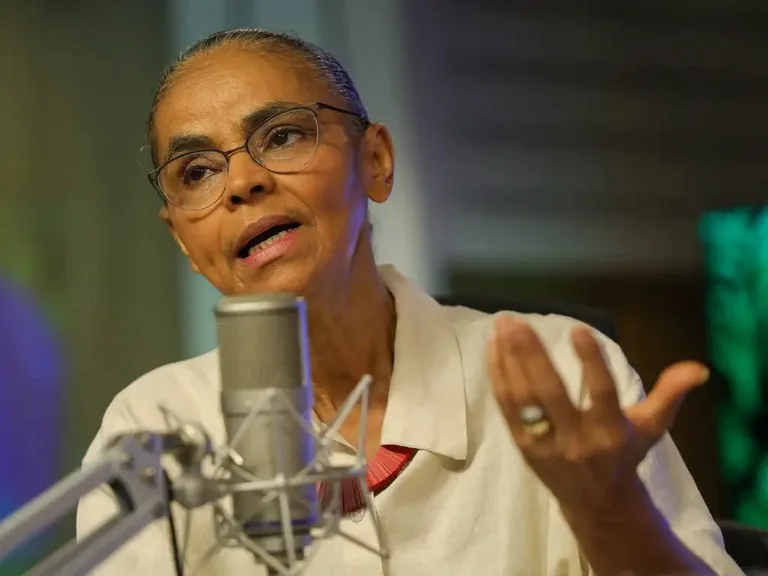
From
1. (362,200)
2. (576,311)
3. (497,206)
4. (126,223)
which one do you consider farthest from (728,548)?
(126,223)

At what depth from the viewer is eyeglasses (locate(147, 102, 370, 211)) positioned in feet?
3.27

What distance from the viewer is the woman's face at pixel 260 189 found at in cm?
97

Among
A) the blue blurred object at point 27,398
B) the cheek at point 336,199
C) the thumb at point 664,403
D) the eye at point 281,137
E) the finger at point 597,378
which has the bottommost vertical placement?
the blue blurred object at point 27,398

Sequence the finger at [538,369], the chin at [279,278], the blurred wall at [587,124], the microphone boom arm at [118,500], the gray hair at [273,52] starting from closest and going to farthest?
the microphone boom arm at [118,500] → the finger at [538,369] → the chin at [279,278] → the gray hair at [273,52] → the blurred wall at [587,124]

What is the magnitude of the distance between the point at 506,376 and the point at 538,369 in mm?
22

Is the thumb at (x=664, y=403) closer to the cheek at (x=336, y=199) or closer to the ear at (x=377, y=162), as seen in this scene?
the cheek at (x=336, y=199)

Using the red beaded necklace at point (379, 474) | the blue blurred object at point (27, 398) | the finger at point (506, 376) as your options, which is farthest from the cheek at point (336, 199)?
the blue blurred object at point (27, 398)

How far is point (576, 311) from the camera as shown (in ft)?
4.46

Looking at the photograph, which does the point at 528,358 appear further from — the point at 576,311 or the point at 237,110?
the point at 576,311

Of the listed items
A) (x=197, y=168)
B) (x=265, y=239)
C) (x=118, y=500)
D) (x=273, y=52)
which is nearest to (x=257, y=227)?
(x=265, y=239)

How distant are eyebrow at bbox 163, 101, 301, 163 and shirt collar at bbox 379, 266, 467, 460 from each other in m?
0.32

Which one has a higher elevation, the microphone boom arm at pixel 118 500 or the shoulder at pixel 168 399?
the microphone boom arm at pixel 118 500

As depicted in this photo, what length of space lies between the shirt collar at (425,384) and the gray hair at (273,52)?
26 centimetres

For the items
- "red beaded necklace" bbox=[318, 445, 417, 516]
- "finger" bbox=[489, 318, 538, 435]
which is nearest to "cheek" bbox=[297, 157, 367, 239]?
"red beaded necklace" bbox=[318, 445, 417, 516]
